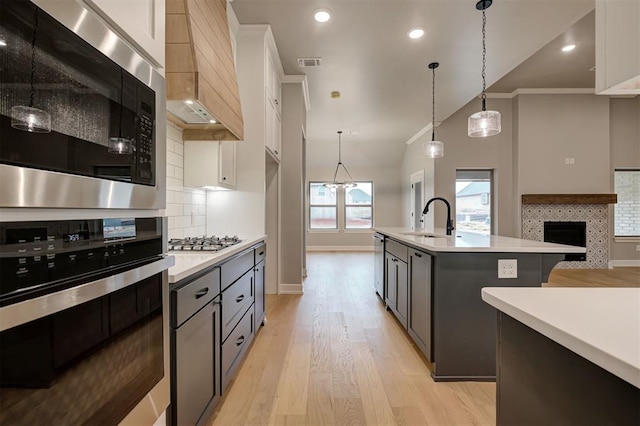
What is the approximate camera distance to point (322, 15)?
300 centimetres

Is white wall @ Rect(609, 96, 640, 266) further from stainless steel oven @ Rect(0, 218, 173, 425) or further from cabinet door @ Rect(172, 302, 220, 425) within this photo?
stainless steel oven @ Rect(0, 218, 173, 425)

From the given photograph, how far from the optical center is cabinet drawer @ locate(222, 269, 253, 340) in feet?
6.02

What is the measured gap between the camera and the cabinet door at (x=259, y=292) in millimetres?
2691

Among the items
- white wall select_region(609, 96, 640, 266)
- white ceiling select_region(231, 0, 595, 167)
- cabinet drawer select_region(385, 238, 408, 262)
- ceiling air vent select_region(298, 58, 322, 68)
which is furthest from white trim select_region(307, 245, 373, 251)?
ceiling air vent select_region(298, 58, 322, 68)

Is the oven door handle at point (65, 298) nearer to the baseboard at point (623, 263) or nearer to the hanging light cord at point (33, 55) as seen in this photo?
the hanging light cord at point (33, 55)

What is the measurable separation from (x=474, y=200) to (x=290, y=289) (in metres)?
5.40

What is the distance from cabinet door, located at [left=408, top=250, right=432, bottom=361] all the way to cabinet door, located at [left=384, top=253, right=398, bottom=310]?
575mm

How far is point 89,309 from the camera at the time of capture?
0.78 meters

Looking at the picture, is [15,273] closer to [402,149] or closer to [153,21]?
[153,21]

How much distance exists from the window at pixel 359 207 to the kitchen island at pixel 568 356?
8741mm

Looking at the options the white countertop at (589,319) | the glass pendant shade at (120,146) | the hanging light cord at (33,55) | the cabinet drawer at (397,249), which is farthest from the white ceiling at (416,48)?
the white countertop at (589,319)

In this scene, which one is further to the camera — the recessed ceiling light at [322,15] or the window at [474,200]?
the window at [474,200]

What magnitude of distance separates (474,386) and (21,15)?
2.67 metres

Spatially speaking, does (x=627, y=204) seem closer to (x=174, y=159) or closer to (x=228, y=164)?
(x=228, y=164)
